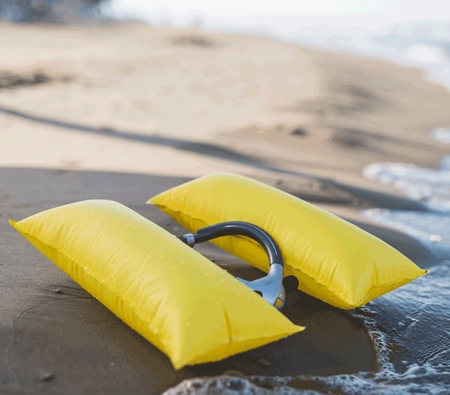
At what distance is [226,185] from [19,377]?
4.71 ft

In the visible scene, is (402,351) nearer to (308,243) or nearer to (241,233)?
(308,243)

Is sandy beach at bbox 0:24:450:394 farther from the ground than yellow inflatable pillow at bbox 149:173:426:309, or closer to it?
closer to it

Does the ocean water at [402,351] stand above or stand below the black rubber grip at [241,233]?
below

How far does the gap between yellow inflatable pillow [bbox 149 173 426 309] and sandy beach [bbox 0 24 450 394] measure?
7.2 inches

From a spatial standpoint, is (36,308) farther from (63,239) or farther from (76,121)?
(76,121)

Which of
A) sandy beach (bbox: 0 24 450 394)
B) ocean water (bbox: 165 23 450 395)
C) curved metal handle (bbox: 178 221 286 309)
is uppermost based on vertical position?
curved metal handle (bbox: 178 221 286 309)

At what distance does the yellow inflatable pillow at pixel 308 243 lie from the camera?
2.54 metres

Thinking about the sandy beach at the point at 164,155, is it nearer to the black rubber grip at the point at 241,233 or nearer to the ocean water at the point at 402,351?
the ocean water at the point at 402,351

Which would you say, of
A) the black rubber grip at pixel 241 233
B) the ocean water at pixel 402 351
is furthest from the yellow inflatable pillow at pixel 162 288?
the black rubber grip at pixel 241 233

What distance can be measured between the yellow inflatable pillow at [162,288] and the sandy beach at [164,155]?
16 cm

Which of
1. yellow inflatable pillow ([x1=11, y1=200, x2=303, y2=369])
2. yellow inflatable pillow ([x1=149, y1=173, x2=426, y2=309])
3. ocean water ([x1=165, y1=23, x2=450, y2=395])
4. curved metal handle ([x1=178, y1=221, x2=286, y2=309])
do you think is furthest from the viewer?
yellow inflatable pillow ([x1=149, y1=173, x2=426, y2=309])

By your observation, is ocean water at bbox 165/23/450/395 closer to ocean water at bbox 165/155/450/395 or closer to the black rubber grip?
ocean water at bbox 165/155/450/395

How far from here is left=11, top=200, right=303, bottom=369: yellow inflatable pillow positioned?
1974 mm

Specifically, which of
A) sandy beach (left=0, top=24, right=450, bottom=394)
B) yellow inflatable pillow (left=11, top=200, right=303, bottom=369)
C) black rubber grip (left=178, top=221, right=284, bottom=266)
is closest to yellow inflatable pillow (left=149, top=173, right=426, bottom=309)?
black rubber grip (left=178, top=221, right=284, bottom=266)
